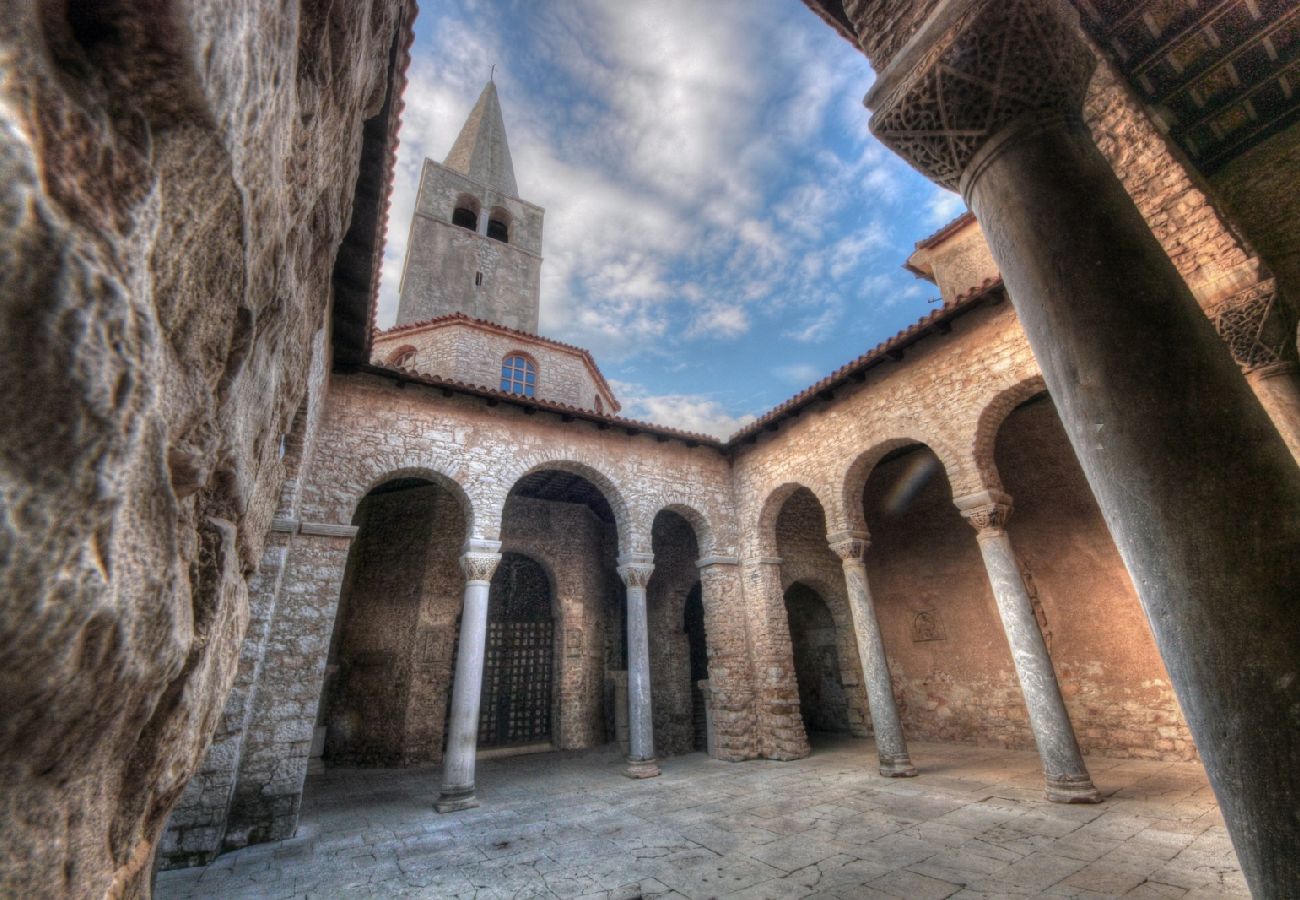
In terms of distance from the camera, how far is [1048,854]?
4.01 metres

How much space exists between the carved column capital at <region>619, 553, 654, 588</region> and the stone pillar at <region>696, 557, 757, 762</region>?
1.37m

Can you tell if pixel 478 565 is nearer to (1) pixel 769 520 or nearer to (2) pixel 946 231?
(1) pixel 769 520

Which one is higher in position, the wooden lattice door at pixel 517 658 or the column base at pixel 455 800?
the wooden lattice door at pixel 517 658

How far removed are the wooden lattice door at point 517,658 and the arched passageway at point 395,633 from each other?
0.90 meters

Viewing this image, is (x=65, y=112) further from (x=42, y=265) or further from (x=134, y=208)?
(x=42, y=265)

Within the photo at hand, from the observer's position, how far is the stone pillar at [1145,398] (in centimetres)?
148

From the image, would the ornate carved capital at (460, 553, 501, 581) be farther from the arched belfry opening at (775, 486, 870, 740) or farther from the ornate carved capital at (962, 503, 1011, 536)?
the ornate carved capital at (962, 503, 1011, 536)

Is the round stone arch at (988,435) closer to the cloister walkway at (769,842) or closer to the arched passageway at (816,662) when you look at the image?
the cloister walkway at (769,842)

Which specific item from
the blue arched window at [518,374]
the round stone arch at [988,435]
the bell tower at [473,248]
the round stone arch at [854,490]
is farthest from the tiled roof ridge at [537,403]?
the bell tower at [473,248]

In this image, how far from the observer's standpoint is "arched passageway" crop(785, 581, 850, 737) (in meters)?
11.3

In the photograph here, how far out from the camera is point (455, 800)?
6.25 meters

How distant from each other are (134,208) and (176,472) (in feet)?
1.62

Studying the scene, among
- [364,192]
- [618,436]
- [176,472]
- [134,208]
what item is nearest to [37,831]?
[176,472]

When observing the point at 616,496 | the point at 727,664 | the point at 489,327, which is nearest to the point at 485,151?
the point at 489,327
